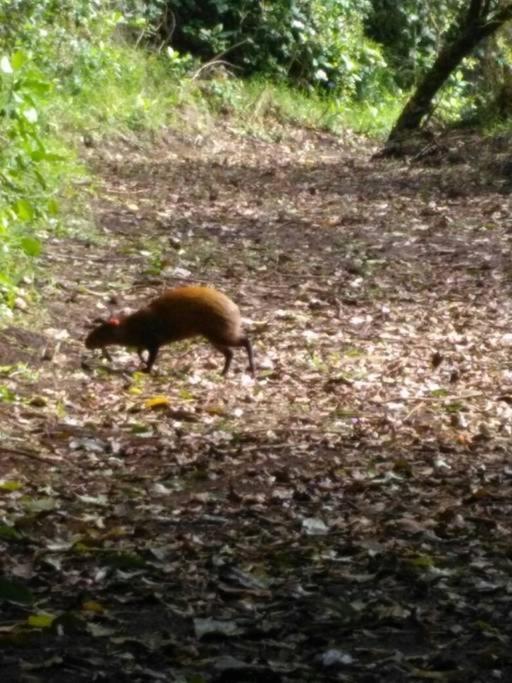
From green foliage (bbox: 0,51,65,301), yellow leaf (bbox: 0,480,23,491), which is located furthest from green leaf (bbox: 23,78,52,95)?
yellow leaf (bbox: 0,480,23,491)

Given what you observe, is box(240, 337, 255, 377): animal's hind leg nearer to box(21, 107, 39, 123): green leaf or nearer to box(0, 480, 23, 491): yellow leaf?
box(21, 107, 39, 123): green leaf

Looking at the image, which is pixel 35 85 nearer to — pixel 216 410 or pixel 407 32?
pixel 216 410

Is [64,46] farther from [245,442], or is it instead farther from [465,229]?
[245,442]

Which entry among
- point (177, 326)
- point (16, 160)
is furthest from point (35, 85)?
point (177, 326)

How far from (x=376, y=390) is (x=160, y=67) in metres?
12.7

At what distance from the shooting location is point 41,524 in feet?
16.1

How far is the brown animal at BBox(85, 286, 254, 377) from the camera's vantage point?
24.4 feet

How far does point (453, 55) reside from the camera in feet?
60.4

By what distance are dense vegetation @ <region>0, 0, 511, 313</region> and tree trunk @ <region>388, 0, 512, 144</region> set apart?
2.14 feet

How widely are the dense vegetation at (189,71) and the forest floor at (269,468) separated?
70cm

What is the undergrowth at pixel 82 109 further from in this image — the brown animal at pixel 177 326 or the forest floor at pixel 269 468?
the brown animal at pixel 177 326

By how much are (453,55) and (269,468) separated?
13.5m

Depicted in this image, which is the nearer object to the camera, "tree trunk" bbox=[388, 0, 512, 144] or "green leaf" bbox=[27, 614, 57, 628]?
"green leaf" bbox=[27, 614, 57, 628]

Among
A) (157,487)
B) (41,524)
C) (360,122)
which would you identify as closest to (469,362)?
(157,487)
